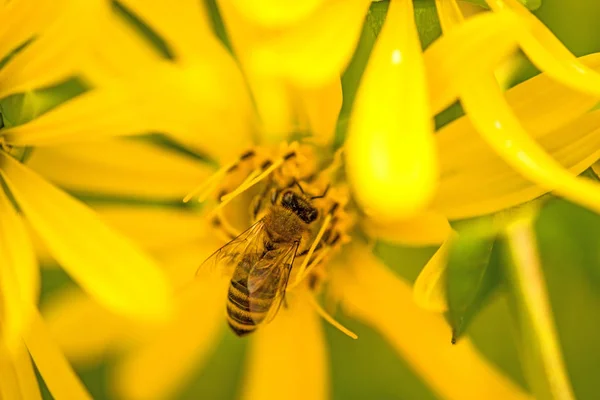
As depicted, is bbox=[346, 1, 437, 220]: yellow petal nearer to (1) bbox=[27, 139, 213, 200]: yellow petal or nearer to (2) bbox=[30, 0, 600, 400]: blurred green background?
(2) bbox=[30, 0, 600, 400]: blurred green background

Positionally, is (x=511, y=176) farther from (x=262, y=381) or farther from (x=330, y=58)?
(x=262, y=381)

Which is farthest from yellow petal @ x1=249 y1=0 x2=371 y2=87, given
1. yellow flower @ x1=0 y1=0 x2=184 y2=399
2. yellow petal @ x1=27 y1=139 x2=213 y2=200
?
yellow petal @ x1=27 y1=139 x2=213 y2=200

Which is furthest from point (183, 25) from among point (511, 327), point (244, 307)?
point (511, 327)

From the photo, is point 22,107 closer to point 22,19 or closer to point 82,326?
point 22,19

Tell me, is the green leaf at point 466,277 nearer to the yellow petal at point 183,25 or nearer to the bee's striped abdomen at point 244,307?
the bee's striped abdomen at point 244,307

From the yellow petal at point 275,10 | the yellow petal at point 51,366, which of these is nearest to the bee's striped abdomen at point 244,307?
the yellow petal at point 51,366

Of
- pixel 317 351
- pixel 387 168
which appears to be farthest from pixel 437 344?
pixel 387 168
